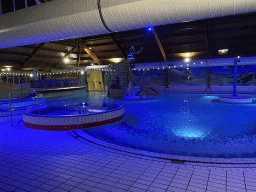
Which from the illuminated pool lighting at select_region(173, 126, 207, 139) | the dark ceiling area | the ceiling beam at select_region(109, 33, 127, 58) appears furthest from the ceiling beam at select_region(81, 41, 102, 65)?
the illuminated pool lighting at select_region(173, 126, 207, 139)

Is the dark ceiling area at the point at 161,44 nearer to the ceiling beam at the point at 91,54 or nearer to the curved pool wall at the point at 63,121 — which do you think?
the ceiling beam at the point at 91,54

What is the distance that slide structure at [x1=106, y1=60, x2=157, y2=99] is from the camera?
12.9m

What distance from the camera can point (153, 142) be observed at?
4.44 meters

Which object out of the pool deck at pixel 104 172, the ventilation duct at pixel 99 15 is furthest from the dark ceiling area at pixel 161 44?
the pool deck at pixel 104 172

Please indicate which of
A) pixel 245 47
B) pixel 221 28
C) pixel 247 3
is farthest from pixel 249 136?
pixel 245 47

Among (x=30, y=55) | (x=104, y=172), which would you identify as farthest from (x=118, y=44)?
(x=104, y=172)

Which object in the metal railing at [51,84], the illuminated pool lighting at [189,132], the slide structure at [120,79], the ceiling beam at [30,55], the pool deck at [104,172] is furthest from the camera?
the ceiling beam at [30,55]

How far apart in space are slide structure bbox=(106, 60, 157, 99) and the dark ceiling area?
3.98 metres

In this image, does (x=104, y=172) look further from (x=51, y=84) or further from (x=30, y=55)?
(x=30, y=55)

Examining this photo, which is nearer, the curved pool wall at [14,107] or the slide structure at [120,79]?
the curved pool wall at [14,107]

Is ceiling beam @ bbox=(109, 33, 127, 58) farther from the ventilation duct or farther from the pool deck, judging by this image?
the pool deck

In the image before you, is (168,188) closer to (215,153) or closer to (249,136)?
(215,153)

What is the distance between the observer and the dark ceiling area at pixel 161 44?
13.6 meters

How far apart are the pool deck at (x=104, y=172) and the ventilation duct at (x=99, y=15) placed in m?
2.51
